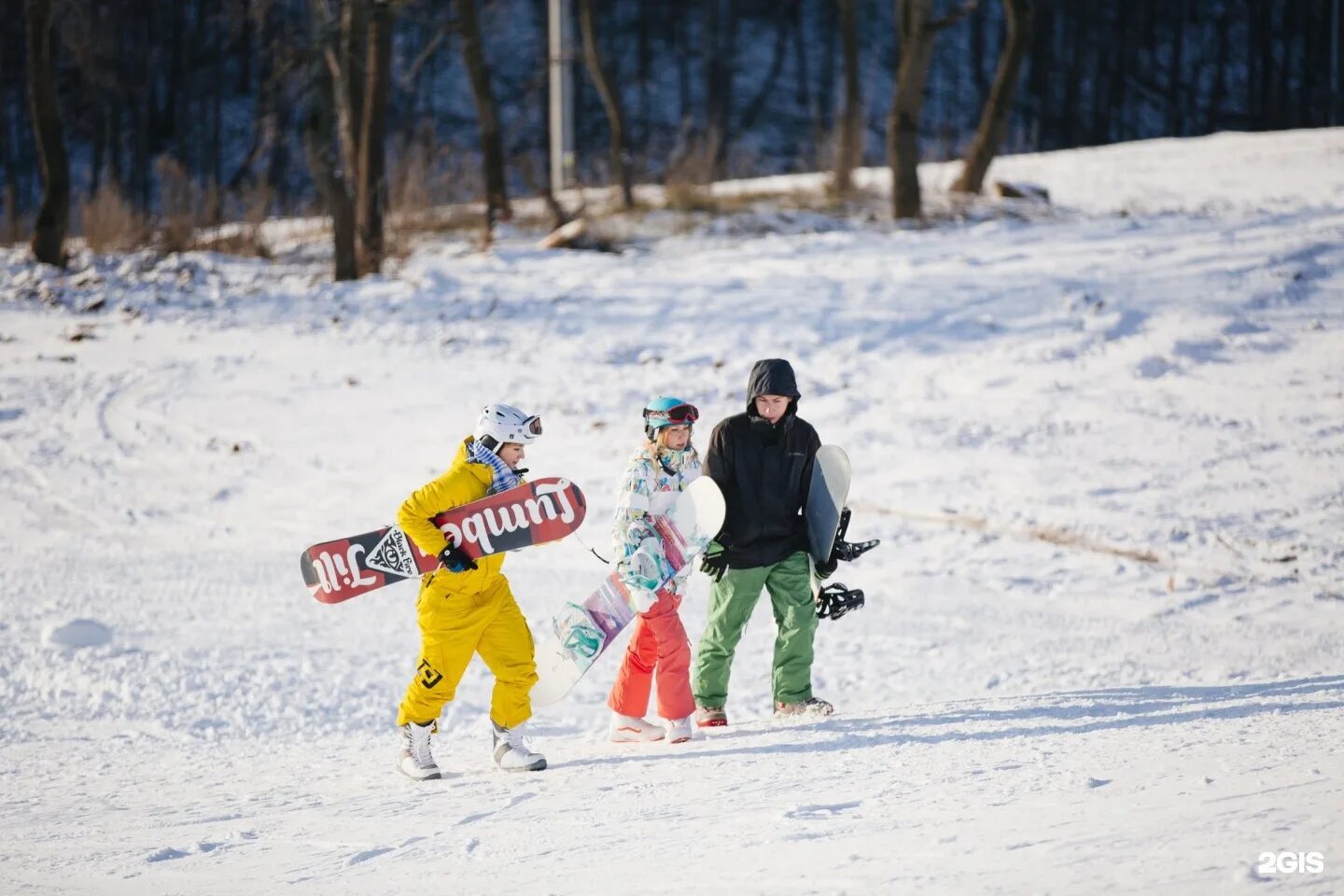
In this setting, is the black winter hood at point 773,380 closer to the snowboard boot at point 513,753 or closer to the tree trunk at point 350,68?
the snowboard boot at point 513,753

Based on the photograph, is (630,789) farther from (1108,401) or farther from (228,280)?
(228,280)

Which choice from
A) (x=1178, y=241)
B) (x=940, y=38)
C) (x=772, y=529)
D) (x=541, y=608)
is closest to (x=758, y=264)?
(x=1178, y=241)

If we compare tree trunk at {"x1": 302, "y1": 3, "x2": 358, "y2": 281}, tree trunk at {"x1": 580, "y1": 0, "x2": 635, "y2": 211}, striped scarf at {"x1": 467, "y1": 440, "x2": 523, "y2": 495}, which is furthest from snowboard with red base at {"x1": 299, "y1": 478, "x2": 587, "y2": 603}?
tree trunk at {"x1": 580, "y1": 0, "x2": 635, "y2": 211}

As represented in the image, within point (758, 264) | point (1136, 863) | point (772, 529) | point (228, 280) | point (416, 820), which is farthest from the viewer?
point (228, 280)

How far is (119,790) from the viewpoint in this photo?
5352mm

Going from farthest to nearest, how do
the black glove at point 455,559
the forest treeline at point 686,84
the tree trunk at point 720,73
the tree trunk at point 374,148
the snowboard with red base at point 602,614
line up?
1. the tree trunk at point 720,73
2. the forest treeline at point 686,84
3. the tree trunk at point 374,148
4. the snowboard with red base at point 602,614
5. the black glove at point 455,559

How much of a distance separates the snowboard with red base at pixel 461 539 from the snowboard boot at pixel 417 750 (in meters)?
0.62

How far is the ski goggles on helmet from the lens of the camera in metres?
5.51

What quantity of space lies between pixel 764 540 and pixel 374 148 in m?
12.8

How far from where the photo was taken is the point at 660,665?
225 inches

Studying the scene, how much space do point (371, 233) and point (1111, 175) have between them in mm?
10772

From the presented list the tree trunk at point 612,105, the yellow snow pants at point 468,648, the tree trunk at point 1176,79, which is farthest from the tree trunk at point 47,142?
the tree trunk at point 1176,79

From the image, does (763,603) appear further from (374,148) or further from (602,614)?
(374,148)
